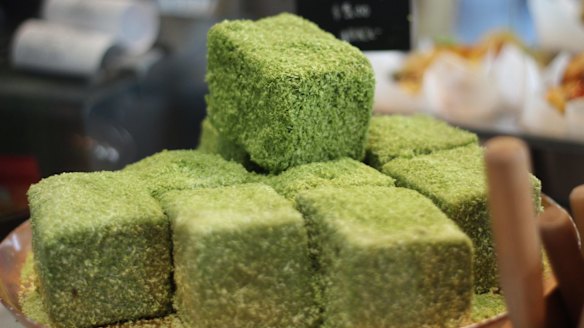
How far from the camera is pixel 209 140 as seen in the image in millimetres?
1616

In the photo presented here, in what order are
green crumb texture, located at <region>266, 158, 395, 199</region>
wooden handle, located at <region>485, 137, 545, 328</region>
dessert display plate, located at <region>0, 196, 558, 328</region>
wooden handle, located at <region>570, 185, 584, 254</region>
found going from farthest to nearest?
green crumb texture, located at <region>266, 158, 395, 199</region> < dessert display plate, located at <region>0, 196, 558, 328</region> < wooden handle, located at <region>570, 185, 584, 254</region> < wooden handle, located at <region>485, 137, 545, 328</region>

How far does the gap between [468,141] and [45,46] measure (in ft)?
5.51

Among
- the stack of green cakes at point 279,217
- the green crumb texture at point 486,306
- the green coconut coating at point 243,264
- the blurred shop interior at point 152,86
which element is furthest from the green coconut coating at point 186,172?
the blurred shop interior at point 152,86

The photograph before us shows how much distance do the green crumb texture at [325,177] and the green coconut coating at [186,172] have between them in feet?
0.23

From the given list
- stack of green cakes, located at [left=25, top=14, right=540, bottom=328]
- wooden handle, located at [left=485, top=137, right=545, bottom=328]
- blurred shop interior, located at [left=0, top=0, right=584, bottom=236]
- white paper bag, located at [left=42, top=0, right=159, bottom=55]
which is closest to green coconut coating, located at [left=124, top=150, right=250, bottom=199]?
stack of green cakes, located at [left=25, top=14, right=540, bottom=328]

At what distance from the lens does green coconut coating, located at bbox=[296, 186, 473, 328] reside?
1069mm

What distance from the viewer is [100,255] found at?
3.87ft

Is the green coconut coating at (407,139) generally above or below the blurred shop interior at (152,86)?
above

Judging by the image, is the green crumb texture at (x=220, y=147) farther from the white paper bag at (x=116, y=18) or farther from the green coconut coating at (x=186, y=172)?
the white paper bag at (x=116, y=18)

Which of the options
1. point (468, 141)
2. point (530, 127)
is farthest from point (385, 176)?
point (530, 127)

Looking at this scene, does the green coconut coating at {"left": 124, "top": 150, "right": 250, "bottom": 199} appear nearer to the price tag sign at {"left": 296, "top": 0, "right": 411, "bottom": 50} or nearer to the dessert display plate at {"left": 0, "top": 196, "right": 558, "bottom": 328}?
the dessert display plate at {"left": 0, "top": 196, "right": 558, "bottom": 328}

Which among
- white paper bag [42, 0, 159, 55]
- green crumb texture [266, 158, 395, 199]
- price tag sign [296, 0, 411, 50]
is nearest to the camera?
green crumb texture [266, 158, 395, 199]

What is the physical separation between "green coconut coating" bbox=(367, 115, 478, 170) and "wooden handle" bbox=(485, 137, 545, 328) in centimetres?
51

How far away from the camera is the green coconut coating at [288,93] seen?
1.34 meters
